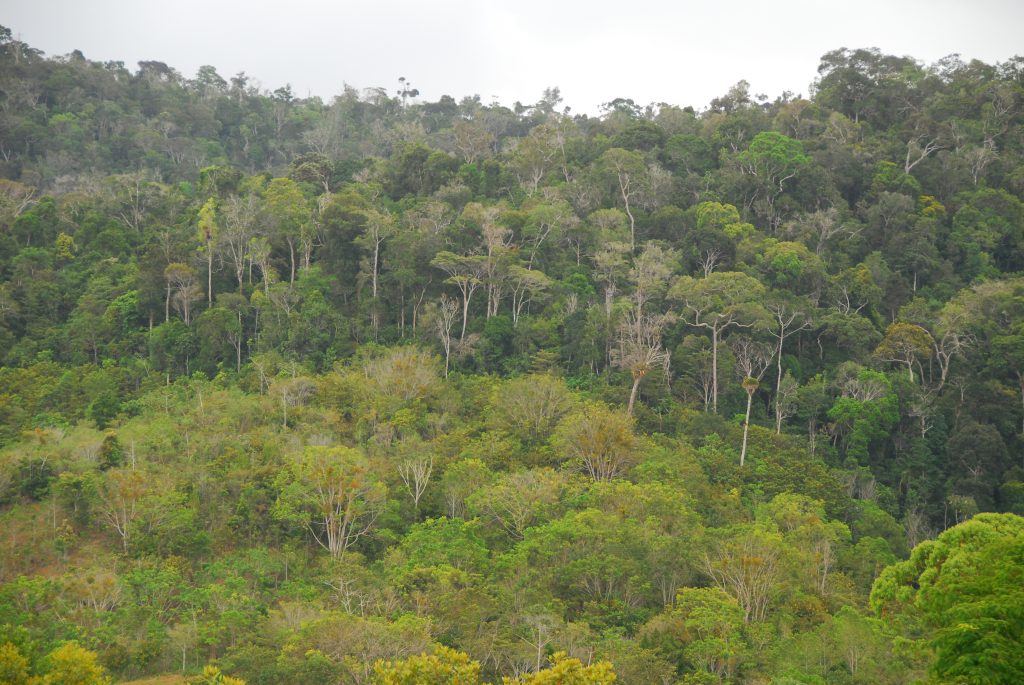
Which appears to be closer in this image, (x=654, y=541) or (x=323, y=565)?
(x=654, y=541)

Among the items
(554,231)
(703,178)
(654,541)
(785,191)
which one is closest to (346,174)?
(554,231)

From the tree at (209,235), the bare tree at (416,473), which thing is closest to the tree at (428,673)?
the bare tree at (416,473)

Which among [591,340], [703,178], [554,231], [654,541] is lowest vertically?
[654,541]

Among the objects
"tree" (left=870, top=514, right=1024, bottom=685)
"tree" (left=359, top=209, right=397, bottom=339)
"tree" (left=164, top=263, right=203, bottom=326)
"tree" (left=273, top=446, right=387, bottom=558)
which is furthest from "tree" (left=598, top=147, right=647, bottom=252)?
"tree" (left=870, top=514, right=1024, bottom=685)

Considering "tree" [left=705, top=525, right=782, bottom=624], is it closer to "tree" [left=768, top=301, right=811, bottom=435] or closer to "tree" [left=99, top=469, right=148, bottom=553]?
"tree" [left=768, top=301, right=811, bottom=435]

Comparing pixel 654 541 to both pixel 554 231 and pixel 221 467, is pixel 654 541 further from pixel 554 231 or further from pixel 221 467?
pixel 554 231

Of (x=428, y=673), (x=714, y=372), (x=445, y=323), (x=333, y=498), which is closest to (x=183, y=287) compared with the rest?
(x=445, y=323)

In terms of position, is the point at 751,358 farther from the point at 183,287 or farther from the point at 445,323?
the point at 183,287
